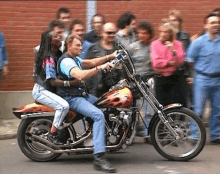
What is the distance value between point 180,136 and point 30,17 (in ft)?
14.2

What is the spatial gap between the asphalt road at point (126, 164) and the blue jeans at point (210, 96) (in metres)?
0.42

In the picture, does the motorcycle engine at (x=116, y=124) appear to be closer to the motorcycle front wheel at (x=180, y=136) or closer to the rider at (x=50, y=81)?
the motorcycle front wheel at (x=180, y=136)

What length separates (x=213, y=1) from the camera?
376 inches

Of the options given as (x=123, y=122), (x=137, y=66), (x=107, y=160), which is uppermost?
(x=137, y=66)

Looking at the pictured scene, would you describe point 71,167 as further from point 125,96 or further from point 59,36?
point 59,36

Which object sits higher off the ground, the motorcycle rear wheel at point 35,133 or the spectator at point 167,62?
the spectator at point 167,62

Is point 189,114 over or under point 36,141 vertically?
over

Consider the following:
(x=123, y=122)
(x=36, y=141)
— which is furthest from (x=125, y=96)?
(x=36, y=141)

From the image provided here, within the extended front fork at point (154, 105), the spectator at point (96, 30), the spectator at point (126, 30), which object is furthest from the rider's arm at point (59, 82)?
the spectator at point (96, 30)

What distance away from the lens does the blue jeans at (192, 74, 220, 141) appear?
23.0 feet

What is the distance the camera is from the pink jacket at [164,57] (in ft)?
22.5

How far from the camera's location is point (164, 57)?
6.87 metres

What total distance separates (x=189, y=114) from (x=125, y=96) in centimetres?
83

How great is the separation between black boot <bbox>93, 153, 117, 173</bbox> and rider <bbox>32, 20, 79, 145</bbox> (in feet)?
1.82
